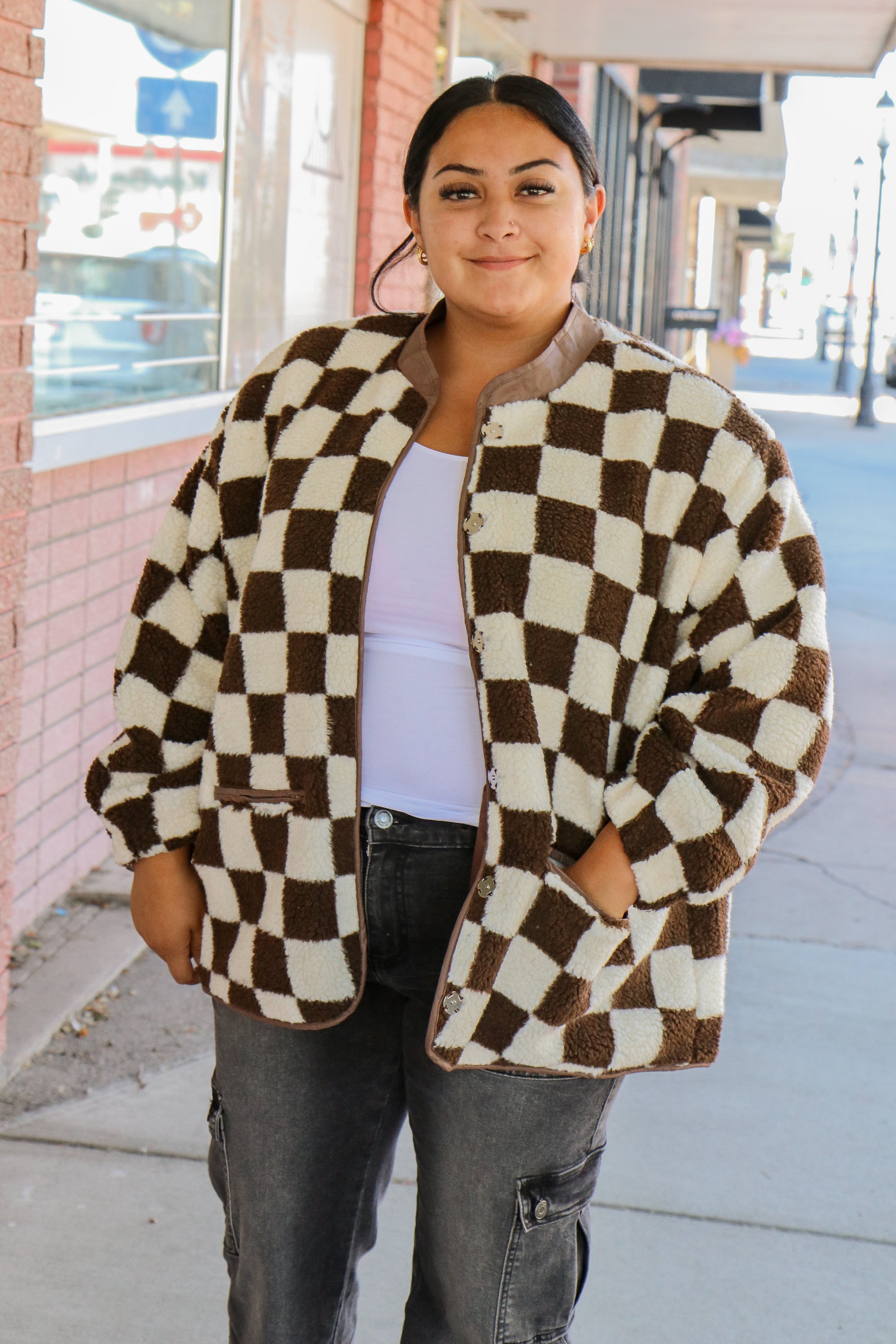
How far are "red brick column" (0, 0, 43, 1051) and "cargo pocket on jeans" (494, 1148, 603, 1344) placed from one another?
72.2 inches

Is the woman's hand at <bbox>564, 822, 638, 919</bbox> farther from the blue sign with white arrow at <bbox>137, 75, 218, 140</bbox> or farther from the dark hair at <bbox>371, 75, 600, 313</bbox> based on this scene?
the blue sign with white arrow at <bbox>137, 75, 218, 140</bbox>

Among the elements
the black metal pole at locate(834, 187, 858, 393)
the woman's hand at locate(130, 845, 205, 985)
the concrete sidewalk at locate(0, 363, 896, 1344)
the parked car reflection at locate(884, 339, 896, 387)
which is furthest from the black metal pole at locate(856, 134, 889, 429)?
the woman's hand at locate(130, 845, 205, 985)

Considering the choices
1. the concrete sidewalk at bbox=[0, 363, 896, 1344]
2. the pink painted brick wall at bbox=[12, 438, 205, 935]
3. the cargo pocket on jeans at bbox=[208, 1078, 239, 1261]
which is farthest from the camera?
the pink painted brick wall at bbox=[12, 438, 205, 935]

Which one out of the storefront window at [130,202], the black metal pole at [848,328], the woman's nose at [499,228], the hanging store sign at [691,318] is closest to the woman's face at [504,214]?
the woman's nose at [499,228]

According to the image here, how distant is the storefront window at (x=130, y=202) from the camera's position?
14.5ft

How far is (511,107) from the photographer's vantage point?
1880 millimetres

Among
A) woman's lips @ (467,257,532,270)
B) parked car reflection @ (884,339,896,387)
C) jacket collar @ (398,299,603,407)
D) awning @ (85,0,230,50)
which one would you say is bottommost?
jacket collar @ (398,299,603,407)

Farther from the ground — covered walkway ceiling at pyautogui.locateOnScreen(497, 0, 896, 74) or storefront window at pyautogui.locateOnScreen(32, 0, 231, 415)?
covered walkway ceiling at pyautogui.locateOnScreen(497, 0, 896, 74)

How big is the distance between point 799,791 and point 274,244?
4.62 metres

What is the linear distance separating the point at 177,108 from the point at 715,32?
431cm

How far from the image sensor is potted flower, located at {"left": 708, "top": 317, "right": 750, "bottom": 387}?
59.2 ft

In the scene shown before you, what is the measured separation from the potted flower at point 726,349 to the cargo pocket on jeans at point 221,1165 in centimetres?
1620

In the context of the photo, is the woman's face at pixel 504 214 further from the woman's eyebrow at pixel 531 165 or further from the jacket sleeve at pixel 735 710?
the jacket sleeve at pixel 735 710

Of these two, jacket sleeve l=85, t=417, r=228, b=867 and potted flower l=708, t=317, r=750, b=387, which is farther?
potted flower l=708, t=317, r=750, b=387
